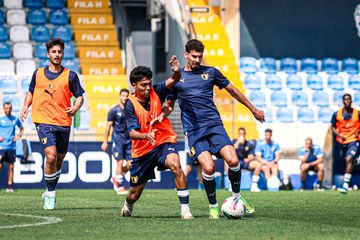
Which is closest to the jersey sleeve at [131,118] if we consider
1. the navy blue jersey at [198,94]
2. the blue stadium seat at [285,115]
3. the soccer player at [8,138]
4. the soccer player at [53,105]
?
the navy blue jersey at [198,94]

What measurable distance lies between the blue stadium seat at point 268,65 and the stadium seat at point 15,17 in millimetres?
7632

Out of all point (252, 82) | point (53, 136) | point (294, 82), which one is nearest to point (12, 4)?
point (252, 82)

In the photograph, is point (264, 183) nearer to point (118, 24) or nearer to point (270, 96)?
point (270, 96)

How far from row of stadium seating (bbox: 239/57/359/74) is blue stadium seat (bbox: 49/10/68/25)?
578 centimetres

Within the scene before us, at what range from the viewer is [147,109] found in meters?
12.0

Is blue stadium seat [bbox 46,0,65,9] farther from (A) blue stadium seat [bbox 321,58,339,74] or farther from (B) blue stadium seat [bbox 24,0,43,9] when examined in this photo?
(A) blue stadium seat [bbox 321,58,339,74]

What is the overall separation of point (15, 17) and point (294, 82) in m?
8.97

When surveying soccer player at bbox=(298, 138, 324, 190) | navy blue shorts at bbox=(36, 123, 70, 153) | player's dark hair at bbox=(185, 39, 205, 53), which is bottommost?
soccer player at bbox=(298, 138, 324, 190)

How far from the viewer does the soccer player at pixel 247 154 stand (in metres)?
25.1

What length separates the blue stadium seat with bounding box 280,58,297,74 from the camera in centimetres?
3164

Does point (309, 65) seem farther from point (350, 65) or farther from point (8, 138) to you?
point (8, 138)

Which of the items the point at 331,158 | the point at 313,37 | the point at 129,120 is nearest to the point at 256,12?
the point at 313,37

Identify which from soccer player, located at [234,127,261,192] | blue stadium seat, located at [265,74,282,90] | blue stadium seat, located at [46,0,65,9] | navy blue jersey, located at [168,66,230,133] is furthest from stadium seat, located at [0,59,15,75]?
navy blue jersey, located at [168,66,230,133]

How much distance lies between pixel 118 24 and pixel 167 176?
8706 mm
